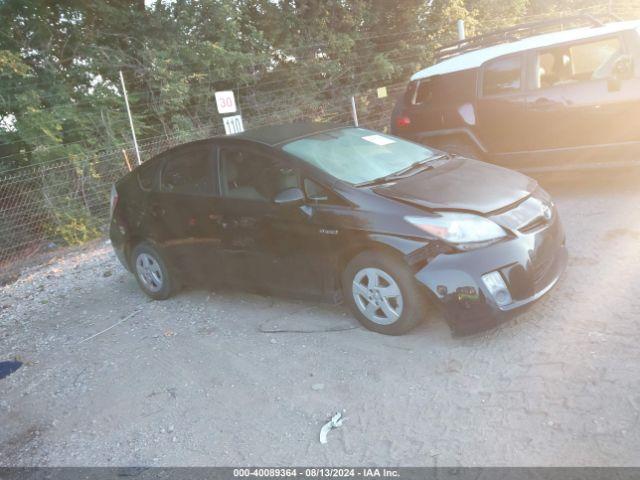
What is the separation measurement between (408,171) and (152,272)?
2881 mm

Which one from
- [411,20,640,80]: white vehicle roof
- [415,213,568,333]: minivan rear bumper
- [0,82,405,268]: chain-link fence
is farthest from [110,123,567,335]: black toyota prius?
[0,82,405,268]: chain-link fence

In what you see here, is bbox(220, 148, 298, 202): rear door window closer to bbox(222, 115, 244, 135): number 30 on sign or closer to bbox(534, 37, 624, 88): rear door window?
bbox(534, 37, 624, 88): rear door window

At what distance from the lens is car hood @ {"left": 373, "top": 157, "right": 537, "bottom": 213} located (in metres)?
3.93

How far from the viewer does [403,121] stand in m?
8.04

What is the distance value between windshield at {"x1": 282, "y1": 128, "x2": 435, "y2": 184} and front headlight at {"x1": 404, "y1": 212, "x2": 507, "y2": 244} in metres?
0.76

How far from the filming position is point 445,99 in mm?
7543

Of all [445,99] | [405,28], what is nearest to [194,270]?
[445,99]

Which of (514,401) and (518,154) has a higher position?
(518,154)

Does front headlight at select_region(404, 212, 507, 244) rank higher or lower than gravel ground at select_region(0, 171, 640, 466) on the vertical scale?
higher

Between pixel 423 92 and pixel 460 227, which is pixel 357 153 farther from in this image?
pixel 423 92

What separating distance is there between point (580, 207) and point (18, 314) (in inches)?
259

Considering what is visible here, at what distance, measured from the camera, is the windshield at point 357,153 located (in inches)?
175

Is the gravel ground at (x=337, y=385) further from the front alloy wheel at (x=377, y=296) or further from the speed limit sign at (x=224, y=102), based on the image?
the speed limit sign at (x=224, y=102)

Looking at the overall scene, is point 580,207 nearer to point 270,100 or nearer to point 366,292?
point 366,292
